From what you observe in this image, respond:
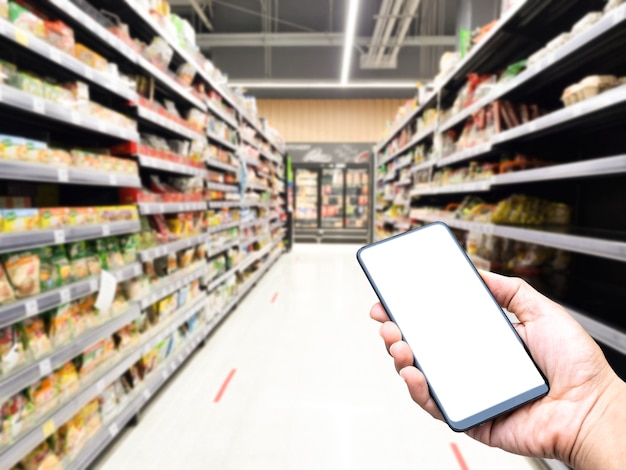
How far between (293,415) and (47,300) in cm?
132

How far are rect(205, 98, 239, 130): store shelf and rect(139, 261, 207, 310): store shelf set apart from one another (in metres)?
1.41

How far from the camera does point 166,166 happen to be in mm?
2428

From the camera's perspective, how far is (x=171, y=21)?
2.69 metres

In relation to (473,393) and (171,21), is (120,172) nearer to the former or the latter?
(171,21)

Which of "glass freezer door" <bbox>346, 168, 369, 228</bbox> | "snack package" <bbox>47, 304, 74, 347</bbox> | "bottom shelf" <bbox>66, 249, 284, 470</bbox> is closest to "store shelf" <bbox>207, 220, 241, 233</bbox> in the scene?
"bottom shelf" <bbox>66, 249, 284, 470</bbox>

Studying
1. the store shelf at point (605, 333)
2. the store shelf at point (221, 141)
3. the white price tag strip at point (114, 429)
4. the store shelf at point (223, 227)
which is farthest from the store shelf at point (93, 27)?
the store shelf at point (605, 333)

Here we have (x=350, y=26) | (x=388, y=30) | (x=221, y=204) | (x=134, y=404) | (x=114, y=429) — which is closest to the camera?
(x=114, y=429)

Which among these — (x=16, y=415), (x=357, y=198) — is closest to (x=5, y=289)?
(x=16, y=415)

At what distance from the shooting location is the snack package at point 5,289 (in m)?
1.21

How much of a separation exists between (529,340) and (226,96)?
3708mm

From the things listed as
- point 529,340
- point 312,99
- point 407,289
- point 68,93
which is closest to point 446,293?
point 407,289

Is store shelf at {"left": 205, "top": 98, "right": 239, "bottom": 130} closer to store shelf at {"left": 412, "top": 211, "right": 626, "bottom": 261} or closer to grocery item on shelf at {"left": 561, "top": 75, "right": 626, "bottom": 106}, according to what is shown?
store shelf at {"left": 412, "top": 211, "right": 626, "bottom": 261}

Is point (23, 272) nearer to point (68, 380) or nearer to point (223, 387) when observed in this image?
point (68, 380)

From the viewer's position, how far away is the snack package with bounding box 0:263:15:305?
121 centimetres
